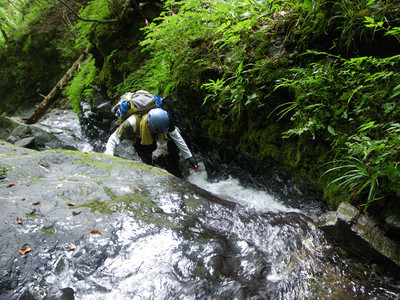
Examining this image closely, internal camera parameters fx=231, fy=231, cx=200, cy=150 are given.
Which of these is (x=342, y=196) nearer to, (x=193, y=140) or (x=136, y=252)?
(x=136, y=252)

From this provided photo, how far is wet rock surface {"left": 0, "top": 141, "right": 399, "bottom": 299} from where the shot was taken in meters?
1.91

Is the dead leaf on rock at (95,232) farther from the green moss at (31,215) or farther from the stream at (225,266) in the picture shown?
the green moss at (31,215)

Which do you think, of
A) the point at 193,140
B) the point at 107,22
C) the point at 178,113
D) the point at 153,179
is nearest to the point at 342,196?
the point at 153,179

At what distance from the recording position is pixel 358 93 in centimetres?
263

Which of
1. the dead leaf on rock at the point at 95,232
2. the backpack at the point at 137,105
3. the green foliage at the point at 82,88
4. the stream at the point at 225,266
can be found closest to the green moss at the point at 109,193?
the stream at the point at 225,266

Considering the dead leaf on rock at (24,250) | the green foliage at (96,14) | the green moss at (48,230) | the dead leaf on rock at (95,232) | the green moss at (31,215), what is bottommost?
the dead leaf on rock at (95,232)

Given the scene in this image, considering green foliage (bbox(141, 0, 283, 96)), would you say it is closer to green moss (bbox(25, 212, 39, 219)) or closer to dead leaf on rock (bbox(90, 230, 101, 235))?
dead leaf on rock (bbox(90, 230, 101, 235))

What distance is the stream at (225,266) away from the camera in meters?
1.91

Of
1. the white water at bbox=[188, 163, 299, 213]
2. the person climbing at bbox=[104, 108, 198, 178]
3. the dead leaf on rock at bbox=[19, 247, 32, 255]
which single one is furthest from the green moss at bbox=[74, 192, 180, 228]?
the person climbing at bbox=[104, 108, 198, 178]

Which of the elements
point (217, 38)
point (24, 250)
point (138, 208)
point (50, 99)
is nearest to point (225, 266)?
point (138, 208)

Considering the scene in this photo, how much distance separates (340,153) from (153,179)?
2.61m

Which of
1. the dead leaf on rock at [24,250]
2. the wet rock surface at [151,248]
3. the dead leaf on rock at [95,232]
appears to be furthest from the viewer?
the dead leaf on rock at [95,232]

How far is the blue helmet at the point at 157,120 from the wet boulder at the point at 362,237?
121 inches

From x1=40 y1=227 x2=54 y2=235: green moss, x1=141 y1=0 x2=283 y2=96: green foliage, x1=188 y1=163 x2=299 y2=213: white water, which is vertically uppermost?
x1=141 y1=0 x2=283 y2=96: green foliage
